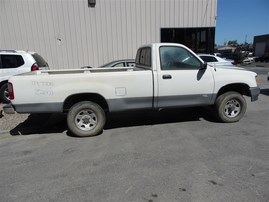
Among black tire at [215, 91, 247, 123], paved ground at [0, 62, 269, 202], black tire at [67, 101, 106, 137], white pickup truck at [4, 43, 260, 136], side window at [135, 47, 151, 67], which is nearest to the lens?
paved ground at [0, 62, 269, 202]

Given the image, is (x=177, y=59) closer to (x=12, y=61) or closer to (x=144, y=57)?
(x=144, y=57)

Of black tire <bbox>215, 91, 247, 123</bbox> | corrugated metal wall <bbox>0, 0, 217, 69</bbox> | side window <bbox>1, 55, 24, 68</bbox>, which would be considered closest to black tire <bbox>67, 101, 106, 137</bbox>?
black tire <bbox>215, 91, 247, 123</bbox>

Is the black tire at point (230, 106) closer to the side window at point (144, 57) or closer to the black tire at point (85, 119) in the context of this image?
the side window at point (144, 57)

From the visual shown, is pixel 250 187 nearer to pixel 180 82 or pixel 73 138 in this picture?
pixel 180 82

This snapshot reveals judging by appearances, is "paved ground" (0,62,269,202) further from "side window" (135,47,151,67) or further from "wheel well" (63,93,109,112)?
"side window" (135,47,151,67)

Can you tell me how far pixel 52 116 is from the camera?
6602 millimetres

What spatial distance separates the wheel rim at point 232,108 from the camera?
5.55 meters

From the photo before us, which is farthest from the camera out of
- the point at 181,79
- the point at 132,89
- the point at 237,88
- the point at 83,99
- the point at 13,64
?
the point at 13,64

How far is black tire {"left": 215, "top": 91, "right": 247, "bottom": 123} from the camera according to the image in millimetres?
5453

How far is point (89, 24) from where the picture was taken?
10648 mm

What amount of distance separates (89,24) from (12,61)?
4.24 metres

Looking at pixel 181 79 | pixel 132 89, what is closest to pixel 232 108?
pixel 181 79

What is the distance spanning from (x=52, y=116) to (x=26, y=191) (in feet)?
12.5

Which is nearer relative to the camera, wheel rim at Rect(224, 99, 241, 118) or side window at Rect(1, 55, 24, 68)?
wheel rim at Rect(224, 99, 241, 118)
